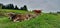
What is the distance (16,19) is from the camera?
848 cm

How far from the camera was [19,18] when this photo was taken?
336 inches

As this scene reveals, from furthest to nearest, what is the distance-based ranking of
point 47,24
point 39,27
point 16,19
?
point 16,19 → point 47,24 → point 39,27

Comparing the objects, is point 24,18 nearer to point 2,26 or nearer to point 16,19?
point 16,19

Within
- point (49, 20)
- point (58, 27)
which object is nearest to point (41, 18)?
point (49, 20)

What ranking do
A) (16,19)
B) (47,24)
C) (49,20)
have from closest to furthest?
(47,24)
(49,20)
(16,19)

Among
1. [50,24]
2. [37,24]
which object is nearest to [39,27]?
[37,24]

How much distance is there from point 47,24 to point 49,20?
0.58 m

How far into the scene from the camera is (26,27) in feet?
22.2

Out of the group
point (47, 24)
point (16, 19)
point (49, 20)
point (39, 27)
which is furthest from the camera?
point (16, 19)

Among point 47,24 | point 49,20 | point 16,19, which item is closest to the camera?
point 47,24

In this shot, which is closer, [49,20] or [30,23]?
[30,23]

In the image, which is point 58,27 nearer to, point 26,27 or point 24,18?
point 26,27

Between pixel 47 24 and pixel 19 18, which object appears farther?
pixel 19 18

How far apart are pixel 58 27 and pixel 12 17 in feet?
8.10
